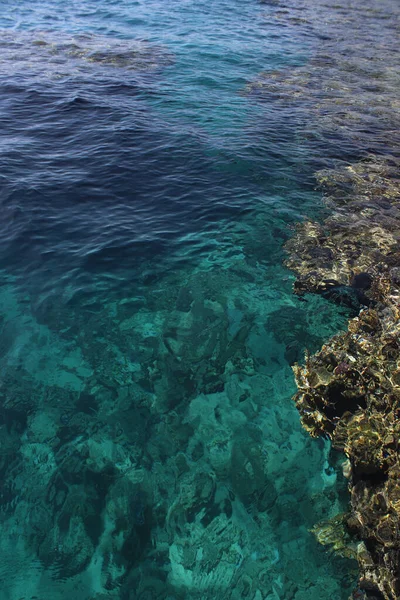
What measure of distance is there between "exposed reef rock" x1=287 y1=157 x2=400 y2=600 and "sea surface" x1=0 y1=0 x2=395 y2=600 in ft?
1.49

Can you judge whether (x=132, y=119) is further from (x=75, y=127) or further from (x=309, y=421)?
(x=309, y=421)

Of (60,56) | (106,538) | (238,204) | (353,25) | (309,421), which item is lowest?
(106,538)

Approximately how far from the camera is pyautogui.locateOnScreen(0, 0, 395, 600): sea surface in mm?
6449

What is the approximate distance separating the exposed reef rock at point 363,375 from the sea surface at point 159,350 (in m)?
0.45

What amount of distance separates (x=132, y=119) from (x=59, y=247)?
9077 mm

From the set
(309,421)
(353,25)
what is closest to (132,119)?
(309,421)

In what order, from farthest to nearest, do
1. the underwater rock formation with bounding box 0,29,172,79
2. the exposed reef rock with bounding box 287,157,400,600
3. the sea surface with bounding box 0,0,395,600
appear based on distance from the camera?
the underwater rock formation with bounding box 0,29,172,79 < the sea surface with bounding box 0,0,395,600 < the exposed reef rock with bounding box 287,157,400,600

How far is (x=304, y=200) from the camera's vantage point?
1384cm

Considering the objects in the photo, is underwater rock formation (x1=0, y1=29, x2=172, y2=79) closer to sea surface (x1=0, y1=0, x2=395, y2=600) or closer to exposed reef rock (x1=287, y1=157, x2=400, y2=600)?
sea surface (x1=0, y1=0, x2=395, y2=600)

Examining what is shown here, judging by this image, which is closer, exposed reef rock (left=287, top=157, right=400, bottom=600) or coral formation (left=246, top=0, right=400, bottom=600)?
exposed reef rock (left=287, top=157, right=400, bottom=600)

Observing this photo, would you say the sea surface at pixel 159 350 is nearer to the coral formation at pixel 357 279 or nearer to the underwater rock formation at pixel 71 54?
the coral formation at pixel 357 279

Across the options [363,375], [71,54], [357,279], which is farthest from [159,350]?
[71,54]

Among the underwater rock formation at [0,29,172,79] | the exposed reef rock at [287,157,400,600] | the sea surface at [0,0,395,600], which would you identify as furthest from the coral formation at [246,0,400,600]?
the underwater rock formation at [0,29,172,79]

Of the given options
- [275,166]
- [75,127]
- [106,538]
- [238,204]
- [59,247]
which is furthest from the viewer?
[75,127]
